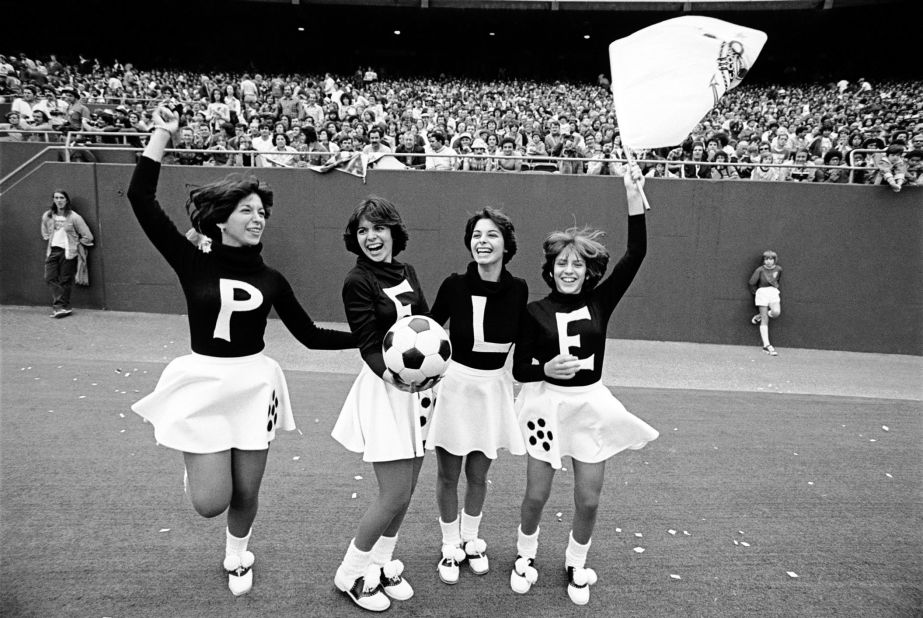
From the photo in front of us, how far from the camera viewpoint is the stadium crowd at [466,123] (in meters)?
8.59

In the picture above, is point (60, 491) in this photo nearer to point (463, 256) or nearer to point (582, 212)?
point (463, 256)

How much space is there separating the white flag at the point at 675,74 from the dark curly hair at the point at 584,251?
0.52 metres

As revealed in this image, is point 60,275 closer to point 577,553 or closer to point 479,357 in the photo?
point 479,357

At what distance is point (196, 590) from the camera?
2.94 metres

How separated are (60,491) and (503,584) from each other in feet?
9.74

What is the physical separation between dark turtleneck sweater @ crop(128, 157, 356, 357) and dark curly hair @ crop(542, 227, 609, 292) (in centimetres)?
143

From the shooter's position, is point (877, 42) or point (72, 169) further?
point (877, 42)

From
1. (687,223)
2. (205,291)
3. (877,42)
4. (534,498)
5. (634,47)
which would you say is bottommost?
(534,498)

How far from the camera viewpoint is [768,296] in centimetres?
798

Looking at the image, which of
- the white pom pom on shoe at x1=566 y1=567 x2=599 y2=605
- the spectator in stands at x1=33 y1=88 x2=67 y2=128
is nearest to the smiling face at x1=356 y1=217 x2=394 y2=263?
the white pom pom on shoe at x1=566 y1=567 x2=599 y2=605

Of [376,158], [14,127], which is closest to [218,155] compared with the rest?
[376,158]

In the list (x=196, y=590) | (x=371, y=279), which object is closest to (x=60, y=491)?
(x=196, y=590)

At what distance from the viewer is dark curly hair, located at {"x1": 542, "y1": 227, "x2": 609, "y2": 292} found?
297cm

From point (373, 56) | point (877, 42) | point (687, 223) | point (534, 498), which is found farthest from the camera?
point (373, 56)
